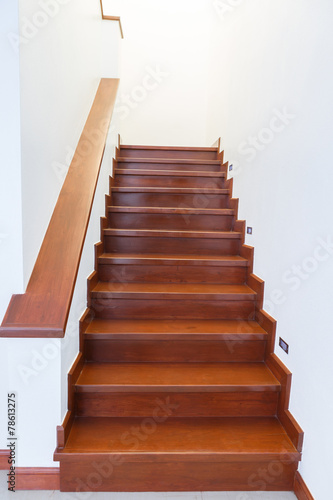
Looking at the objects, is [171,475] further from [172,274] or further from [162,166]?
[162,166]

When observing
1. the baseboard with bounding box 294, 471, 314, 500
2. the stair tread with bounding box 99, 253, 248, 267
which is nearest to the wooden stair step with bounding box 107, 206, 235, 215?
the stair tread with bounding box 99, 253, 248, 267

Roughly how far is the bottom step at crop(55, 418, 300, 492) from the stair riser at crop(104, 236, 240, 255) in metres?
1.26

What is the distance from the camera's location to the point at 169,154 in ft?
11.4

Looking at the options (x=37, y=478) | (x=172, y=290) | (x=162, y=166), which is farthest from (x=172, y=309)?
(x=162, y=166)

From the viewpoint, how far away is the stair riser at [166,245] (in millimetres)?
2367

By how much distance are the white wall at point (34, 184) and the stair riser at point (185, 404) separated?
0.68 ft

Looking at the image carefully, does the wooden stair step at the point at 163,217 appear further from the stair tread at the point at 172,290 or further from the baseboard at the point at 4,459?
the baseboard at the point at 4,459

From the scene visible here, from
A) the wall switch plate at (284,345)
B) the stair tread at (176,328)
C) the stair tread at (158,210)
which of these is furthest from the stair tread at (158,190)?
the wall switch plate at (284,345)

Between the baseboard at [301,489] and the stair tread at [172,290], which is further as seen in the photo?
the stair tread at [172,290]

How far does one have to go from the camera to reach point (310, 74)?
1.43 metres

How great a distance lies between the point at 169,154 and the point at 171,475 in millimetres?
2937

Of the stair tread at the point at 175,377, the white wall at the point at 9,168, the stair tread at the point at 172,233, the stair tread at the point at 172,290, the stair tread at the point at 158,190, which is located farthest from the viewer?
the stair tread at the point at 158,190

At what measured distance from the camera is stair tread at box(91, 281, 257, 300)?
194 centimetres

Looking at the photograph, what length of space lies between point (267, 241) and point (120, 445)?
52.8 inches
